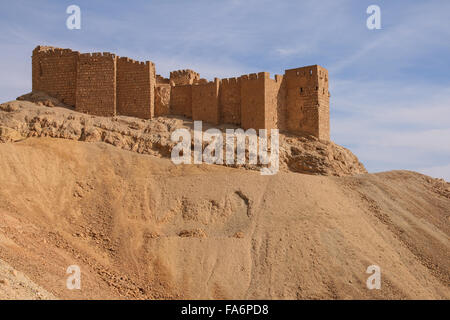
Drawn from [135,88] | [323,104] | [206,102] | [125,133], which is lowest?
[125,133]

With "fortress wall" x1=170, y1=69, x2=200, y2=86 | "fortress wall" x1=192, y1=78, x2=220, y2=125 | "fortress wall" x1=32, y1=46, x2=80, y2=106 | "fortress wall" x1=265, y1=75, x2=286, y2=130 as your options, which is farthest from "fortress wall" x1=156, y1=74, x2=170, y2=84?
"fortress wall" x1=265, y1=75, x2=286, y2=130

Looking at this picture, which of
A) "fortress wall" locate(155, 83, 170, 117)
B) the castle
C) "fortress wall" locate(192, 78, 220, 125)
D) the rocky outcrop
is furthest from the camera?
"fortress wall" locate(155, 83, 170, 117)

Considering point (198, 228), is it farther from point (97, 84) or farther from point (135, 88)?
point (97, 84)

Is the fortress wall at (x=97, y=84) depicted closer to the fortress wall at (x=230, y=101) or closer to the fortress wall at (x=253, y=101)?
the fortress wall at (x=230, y=101)

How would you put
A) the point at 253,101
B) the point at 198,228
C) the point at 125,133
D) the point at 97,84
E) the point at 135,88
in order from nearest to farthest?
the point at 198,228
the point at 125,133
the point at 253,101
the point at 97,84
the point at 135,88

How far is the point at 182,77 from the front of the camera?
2369 cm

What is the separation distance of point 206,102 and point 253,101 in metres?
2.25

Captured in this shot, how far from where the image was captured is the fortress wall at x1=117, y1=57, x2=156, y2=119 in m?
21.6

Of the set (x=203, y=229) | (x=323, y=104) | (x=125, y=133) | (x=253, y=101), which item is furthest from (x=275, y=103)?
(x=203, y=229)

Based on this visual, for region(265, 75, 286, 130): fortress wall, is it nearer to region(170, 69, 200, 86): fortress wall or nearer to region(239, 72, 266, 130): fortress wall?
region(239, 72, 266, 130): fortress wall

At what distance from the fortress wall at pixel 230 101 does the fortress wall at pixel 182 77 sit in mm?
2241

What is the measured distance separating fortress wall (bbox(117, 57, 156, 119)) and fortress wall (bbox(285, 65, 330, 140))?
631 centimetres

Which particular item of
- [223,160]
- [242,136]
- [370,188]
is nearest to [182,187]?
[223,160]
